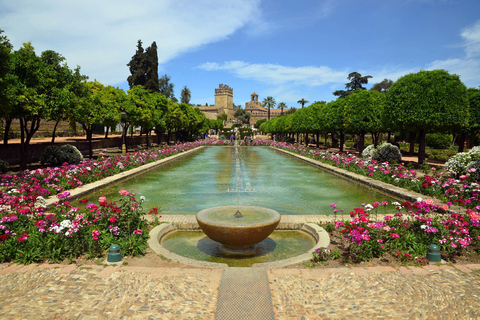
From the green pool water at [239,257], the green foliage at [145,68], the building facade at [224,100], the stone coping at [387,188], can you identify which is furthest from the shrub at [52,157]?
the building facade at [224,100]

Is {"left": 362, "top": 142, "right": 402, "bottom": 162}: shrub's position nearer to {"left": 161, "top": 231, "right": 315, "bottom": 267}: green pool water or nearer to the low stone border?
{"left": 161, "top": 231, "right": 315, "bottom": 267}: green pool water

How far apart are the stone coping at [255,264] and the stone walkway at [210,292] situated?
0.64ft

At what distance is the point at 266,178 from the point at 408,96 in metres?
8.28

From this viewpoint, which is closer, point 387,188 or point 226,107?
point 387,188

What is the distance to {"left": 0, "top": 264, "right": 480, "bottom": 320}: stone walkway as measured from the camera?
120 inches

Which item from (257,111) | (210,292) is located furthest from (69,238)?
(257,111)

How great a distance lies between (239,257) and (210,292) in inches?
53.8

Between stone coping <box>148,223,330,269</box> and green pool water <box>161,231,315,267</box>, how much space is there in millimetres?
118

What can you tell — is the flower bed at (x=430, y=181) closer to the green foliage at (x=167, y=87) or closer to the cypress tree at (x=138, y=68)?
the cypress tree at (x=138, y=68)

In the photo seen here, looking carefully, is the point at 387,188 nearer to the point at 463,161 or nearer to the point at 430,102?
the point at 463,161

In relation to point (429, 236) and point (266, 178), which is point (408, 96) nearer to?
point (266, 178)

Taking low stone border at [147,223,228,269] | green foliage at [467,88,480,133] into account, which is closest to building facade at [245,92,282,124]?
green foliage at [467,88,480,133]

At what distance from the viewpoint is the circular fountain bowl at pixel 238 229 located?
4.38 metres

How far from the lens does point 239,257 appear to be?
15.6ft
